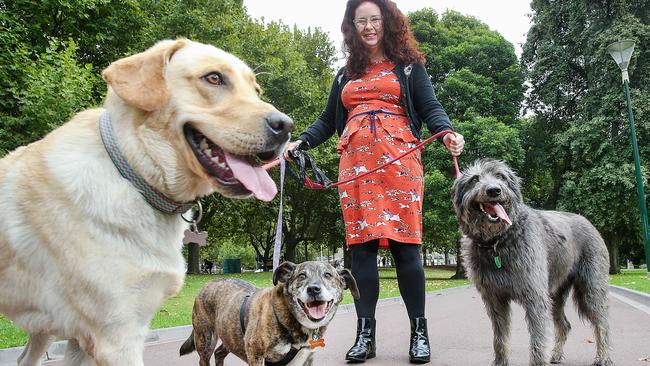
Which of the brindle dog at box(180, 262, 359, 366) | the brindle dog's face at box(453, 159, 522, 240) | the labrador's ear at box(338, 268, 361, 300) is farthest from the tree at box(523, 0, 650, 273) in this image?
the brindle dog at box(180, 262, 359, 366)

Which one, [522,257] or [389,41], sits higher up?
[389,41]

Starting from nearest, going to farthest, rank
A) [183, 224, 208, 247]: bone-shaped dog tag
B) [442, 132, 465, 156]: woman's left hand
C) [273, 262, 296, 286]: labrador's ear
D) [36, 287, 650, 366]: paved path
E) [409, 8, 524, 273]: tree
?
[183, 224, 208, 247]: bone-shaped dog tag, [273, 262, 296, 286]: labrador's ear, [442, 132, 465, 156]: woman's left hand, [36, 287, 650, 366]: paved path, [409, 8, 524, 273]: tree

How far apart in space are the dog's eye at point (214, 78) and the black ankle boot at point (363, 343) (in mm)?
2967

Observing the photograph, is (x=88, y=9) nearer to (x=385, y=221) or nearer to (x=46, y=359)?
(x=46, y=359)

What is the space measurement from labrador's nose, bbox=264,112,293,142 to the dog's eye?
0.89 feet

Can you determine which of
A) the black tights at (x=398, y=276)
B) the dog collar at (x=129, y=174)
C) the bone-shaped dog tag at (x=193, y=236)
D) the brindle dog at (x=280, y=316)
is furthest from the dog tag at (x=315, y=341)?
the dog collar at (x=129, y=174)

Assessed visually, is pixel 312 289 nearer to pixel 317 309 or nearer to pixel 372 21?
pixel 317 309

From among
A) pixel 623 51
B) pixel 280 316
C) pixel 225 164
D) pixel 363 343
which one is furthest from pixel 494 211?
pixel 623 51

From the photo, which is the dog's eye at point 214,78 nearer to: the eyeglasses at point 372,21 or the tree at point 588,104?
the eyeglasses at point 372,21

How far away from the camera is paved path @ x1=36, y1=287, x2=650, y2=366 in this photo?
195 inches

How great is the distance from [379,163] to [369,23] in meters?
1.21

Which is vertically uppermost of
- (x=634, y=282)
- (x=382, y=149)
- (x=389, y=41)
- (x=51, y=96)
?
(x=51, y=96)

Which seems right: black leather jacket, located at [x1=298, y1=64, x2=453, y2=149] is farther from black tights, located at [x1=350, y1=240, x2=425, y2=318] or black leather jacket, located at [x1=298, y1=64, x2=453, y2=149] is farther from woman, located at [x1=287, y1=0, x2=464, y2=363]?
black tights, located at [x1=350, y1=240, x2=425, y2=318]

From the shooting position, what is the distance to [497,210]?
4352 millimetres
